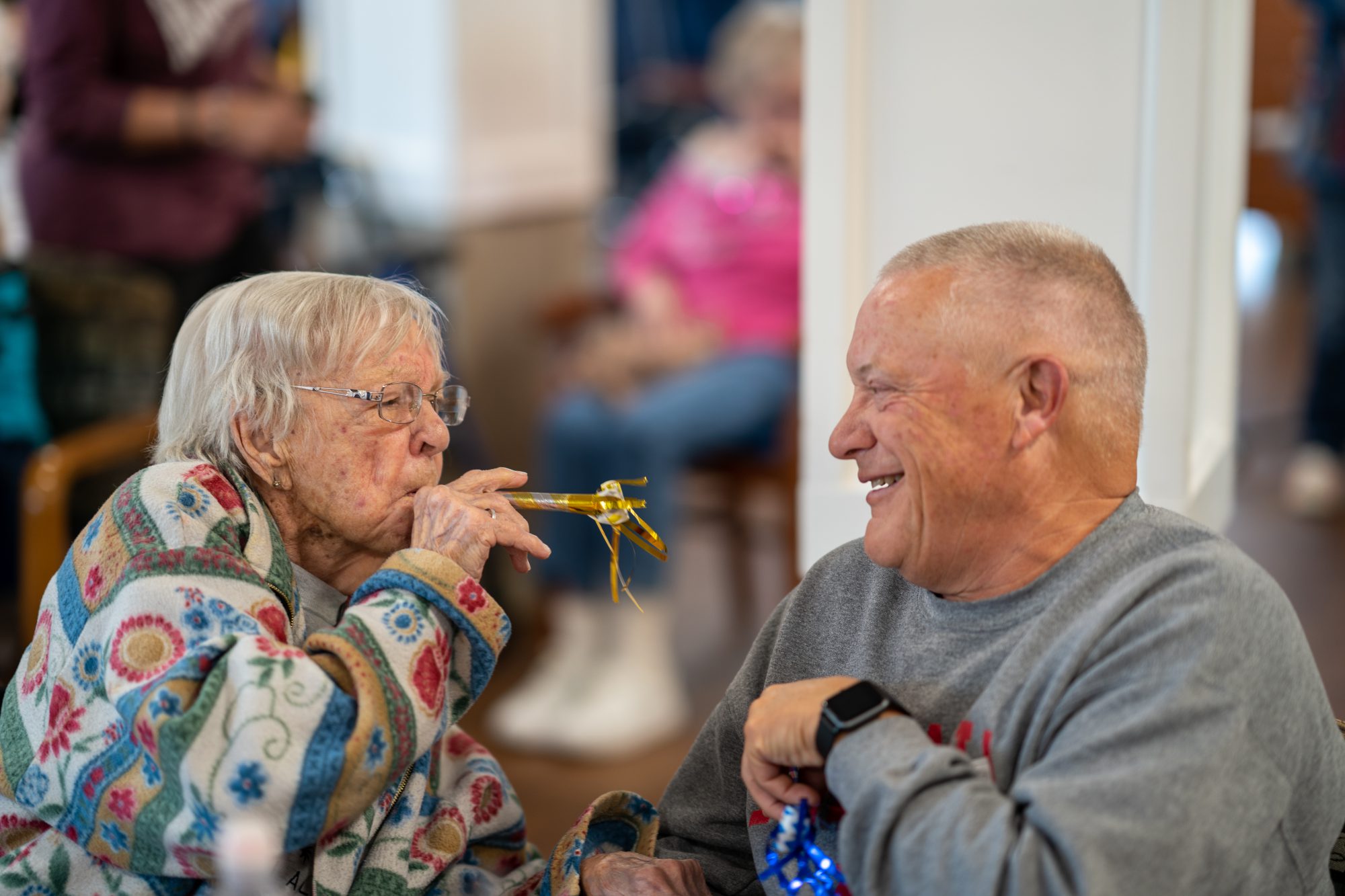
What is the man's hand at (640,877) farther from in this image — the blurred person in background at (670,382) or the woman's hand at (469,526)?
the blurred person in background at (670,382)

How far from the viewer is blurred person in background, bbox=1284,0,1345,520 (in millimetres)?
4055

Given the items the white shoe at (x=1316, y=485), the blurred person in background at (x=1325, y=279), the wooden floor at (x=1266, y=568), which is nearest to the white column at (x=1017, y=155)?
the wooden floor at (x=1266, y=568)

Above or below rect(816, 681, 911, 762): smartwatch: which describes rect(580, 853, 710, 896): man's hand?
below

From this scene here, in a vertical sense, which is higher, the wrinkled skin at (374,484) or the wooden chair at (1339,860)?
the wrinkled skin at (374,484)

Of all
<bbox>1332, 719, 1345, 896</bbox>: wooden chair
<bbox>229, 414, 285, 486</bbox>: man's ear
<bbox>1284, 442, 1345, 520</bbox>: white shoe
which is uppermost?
<bbox>229, 414, 285, 486</bbox>: man's ear

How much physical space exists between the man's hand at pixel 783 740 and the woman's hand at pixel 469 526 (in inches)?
10.0

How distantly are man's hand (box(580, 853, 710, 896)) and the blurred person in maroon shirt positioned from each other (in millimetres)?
2164

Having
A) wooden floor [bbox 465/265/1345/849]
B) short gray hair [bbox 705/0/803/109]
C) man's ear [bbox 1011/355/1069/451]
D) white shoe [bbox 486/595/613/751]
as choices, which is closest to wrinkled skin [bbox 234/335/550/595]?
man's ear [bbox 1011/355/1069/451]

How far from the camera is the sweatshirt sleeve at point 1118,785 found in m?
1.12

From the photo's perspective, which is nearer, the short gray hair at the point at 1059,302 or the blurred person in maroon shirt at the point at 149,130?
the short gray hair at the point at 1059,302

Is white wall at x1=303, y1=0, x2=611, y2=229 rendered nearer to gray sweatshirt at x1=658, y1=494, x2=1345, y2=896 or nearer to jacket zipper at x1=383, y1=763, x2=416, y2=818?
jacket zipper at x1=383, y1=763, x2=416, y2=818

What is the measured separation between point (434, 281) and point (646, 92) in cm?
418

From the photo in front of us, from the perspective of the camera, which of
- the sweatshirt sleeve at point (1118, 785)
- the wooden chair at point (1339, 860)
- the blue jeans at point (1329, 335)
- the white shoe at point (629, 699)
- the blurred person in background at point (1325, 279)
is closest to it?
the sweatshirt sleeve at point (1118, 785)

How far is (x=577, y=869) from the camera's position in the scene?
1485mm
